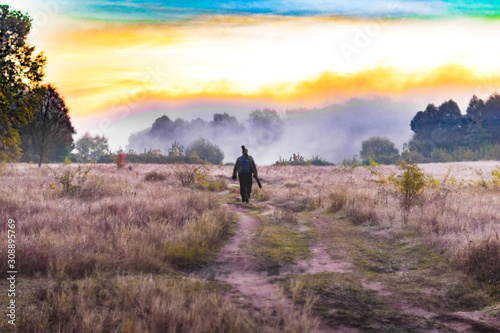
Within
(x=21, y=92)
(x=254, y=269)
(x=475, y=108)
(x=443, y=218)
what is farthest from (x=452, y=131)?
(x=254, y=269)

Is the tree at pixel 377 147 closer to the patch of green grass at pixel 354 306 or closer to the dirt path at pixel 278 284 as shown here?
the dirt path at pixel 278 284

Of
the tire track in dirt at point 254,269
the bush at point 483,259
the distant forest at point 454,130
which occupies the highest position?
the distant forest at point 454,130

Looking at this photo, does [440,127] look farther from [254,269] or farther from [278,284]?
[278,284]

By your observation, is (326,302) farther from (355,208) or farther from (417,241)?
(355,208)

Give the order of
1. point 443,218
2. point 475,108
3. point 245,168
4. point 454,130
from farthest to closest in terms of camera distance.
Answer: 1. point 454,130
2. point 475,108
3. point 245,168
4. point 443,218

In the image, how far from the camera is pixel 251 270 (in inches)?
253

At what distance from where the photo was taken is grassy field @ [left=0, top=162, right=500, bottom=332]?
360 centimetres

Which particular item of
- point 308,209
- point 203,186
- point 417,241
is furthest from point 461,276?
point 203,186

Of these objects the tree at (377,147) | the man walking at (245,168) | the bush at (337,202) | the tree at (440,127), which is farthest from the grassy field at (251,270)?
the tree at (377,147)

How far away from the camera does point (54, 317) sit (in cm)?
355

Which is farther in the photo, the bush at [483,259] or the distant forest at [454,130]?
the distant forest at [454,130]

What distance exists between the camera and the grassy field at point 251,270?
3.60 metres

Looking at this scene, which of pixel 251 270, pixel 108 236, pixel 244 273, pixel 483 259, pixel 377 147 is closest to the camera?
pixel 483 259

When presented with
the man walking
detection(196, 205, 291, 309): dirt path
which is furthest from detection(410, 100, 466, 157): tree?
detection(196, 205, 291, 309): dirt path
